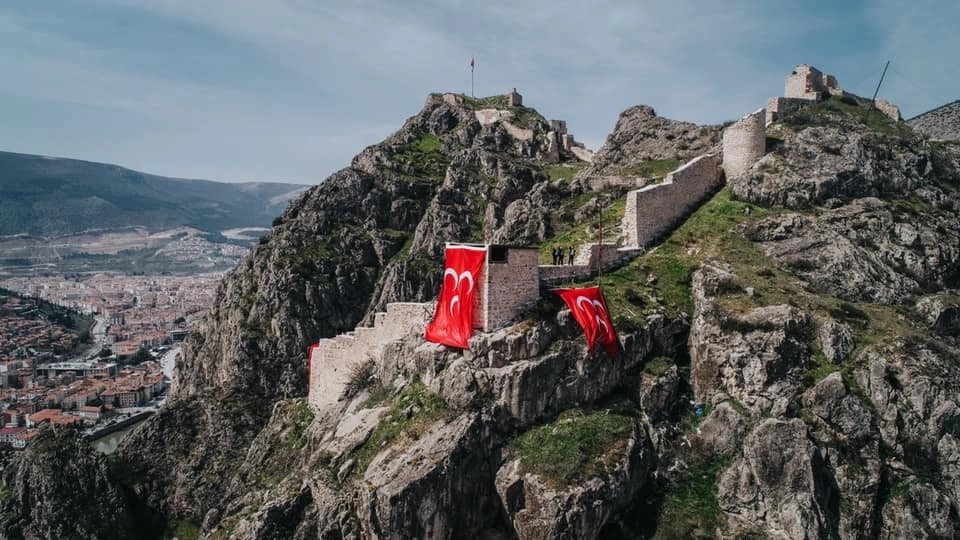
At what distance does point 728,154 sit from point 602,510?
24.9 meters

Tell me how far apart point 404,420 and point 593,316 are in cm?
823

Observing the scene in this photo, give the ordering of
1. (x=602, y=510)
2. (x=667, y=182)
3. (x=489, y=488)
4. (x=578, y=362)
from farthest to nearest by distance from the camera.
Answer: (x=667, y=182) < (x=578, y=362) < (x=489, y=488) < (x=602, y=510)

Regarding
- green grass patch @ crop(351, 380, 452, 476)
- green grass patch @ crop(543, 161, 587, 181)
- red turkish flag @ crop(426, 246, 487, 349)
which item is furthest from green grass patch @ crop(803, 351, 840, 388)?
green grass patch @ crop(543, 161, 587, 181)

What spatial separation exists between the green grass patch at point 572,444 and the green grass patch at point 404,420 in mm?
3150

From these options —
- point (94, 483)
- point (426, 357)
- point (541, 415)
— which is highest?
point (426, 357)

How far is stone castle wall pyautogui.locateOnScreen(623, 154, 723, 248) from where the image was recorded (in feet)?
110

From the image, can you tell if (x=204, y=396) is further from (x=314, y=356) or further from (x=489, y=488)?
(x=489, y=488)

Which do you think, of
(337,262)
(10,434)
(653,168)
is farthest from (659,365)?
(10,434)

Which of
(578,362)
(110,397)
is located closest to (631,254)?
(578,362)

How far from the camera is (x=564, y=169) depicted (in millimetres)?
68750

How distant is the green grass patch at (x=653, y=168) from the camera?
44.7 meters

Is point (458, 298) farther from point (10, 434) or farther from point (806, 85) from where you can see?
point (10, 434)

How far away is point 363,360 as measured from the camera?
3281 centimetres

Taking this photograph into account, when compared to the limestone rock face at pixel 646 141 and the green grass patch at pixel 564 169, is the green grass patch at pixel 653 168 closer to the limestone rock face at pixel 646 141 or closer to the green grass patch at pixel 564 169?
the limestone rock face at pixel 646 141
